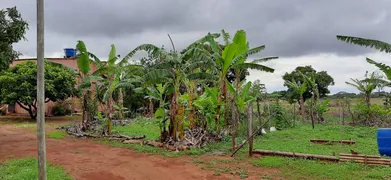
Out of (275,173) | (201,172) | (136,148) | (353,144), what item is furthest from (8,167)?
(353,144)

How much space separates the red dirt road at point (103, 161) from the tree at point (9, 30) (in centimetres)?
298

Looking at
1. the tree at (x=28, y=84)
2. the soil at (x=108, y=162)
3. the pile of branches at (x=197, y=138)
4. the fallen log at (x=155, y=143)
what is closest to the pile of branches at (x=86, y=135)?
the soil at (x=108, y=162)

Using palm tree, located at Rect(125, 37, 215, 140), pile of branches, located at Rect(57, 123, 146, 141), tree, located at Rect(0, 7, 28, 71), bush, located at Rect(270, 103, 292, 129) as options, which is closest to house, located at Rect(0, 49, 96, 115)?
pile of branches, located at Rect(57, 123, 146, 141)

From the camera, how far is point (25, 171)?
6.07 m

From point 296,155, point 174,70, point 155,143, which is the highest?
point 174,70

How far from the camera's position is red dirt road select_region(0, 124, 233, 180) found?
20.4 ft

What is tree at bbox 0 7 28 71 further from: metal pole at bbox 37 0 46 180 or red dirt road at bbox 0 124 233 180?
metal pole at bbox 37 0 46 180

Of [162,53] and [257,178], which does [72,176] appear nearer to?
[257,178]

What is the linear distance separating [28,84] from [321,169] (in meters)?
16.0

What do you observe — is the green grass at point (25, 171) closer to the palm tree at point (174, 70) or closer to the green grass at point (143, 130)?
the palm tree at point (174, 70)

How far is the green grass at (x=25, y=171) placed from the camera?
577 cm

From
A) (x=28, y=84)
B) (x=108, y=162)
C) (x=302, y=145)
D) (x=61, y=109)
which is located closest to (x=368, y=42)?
(x=302, y=145)

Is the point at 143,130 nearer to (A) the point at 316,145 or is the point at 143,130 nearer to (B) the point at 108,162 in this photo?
(B) the point at 108,162

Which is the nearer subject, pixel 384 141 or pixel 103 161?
pixel 384 141
